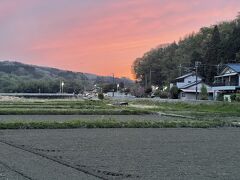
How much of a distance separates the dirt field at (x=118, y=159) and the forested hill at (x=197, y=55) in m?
62.0

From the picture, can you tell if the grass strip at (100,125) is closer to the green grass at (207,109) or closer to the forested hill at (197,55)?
the green grass at (207,109)

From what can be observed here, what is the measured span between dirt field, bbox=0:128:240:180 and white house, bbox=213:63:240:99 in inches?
1910

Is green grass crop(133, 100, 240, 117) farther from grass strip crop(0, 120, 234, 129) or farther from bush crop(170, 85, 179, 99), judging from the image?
bush crop(170, 85, 179, 99)

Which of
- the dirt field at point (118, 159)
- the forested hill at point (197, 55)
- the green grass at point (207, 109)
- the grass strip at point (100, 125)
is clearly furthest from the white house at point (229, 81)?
the dirt field at point (118, 159)

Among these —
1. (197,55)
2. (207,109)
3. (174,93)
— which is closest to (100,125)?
(207,109)

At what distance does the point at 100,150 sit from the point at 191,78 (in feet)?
259

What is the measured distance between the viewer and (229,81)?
67438 mm

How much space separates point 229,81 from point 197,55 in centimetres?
2336

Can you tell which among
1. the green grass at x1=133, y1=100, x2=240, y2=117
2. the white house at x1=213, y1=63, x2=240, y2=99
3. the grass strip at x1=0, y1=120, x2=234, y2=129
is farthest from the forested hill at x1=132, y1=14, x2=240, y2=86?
the grass strip at x1=0, y1=120, x2=234, y2=129

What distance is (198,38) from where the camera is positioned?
95625mm

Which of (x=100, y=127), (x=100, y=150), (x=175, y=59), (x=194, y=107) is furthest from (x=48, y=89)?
(x=100, y=150)

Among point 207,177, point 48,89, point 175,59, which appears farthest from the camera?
point 48,89

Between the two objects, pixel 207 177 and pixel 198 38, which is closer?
pixel 207 177

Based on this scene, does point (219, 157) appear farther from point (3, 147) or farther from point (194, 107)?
point (194, 107)
